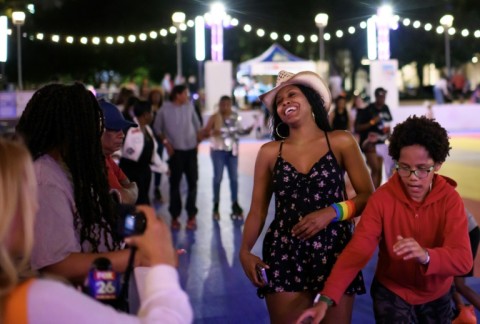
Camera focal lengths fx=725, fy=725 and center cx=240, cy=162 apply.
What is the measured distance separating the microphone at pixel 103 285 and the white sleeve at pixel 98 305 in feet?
0.35

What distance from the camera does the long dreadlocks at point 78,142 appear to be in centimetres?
279

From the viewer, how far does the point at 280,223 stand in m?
3.79

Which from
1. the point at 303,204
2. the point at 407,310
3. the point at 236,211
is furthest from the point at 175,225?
the point at 407,310

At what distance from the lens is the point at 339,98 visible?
46.6 ft

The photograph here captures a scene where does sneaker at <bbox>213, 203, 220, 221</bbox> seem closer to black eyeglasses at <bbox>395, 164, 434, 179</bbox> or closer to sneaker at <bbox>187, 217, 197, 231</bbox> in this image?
sneaker at <bbox>187, 217, 197, 231</bbox>

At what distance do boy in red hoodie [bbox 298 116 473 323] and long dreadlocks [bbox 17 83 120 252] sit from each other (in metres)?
1.08

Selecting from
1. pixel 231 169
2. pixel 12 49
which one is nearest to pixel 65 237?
pixel 231 169

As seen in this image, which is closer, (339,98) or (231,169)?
(231,169)

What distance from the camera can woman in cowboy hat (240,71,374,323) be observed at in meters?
3.67

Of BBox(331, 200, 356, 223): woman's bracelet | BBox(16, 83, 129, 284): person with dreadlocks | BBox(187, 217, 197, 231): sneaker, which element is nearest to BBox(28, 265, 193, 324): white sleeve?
BBox(16, 83, 129, 284): person with dreadlocks

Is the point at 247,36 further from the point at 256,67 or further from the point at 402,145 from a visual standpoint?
the point at 402,145

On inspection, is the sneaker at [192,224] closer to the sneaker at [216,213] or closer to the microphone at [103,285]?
the sneaker at [216,213]

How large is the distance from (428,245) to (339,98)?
435 inches

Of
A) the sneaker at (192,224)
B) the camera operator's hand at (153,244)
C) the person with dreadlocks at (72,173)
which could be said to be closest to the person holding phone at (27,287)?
the camera operator's hand at (153,244)
